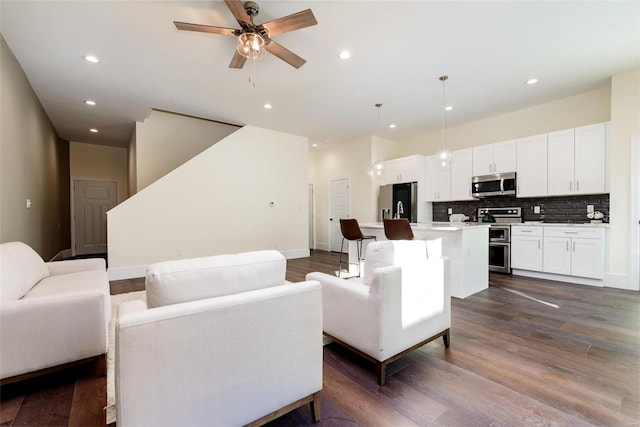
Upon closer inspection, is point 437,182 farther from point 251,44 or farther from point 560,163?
point 251,44

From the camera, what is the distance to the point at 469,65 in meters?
3.48

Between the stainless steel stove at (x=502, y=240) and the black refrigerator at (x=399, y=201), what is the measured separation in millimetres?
1585

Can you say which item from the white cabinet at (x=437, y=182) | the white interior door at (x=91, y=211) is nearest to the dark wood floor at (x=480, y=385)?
the white cabinet at (x=437, y=182)

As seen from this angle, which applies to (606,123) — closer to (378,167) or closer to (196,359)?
(378,167)

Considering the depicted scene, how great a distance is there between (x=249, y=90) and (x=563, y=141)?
5.07 meters

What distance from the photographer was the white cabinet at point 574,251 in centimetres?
386

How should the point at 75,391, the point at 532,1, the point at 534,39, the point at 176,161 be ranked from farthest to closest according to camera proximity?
1. the point at 176,161
2. the point at 534,39
3. the point at 532,1
4. the point at 75,391

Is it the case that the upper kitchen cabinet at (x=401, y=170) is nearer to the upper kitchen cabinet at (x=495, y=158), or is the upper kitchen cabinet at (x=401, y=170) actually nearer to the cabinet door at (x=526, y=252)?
the upper kitchen cabinet at (x=495, y=158)

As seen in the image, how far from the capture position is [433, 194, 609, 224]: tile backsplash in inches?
169

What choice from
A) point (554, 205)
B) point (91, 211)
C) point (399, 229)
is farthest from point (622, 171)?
point (91, 211)

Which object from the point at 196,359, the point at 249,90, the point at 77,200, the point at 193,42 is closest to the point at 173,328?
the point at 196,359

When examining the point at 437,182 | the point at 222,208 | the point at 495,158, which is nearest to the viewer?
the point at 495,158

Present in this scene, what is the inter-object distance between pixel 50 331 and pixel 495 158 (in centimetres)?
631

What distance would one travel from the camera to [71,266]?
287 cm
